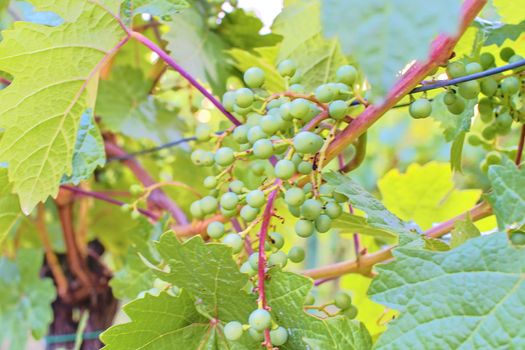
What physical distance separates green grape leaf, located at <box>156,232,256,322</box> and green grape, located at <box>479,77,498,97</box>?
29cm

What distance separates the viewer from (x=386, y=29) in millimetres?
A: 324

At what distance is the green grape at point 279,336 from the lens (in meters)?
0.52

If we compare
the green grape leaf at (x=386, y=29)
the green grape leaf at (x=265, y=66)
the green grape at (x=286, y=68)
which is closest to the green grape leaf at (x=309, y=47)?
the green grape leaf at (x=265, y=66)

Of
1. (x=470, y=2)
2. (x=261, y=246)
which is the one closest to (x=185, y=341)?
(x=261, y=246)

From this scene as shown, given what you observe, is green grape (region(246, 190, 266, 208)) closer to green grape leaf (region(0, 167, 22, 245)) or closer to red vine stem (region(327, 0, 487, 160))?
red vine stem (region(327, 0, 487, 160))

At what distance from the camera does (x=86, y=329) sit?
4.10 feet

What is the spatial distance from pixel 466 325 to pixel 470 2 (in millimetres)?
241

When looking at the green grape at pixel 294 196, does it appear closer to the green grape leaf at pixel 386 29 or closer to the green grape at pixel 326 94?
the green grape at pixel 326 94

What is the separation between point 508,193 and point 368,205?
0.38 ft

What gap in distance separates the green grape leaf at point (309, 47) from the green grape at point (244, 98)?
0.24 m

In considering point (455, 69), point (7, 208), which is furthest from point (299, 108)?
point (7, 208)

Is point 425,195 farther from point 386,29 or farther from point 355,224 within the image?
point 386,29

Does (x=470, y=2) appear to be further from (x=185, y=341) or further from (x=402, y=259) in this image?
(x=185, y=341)

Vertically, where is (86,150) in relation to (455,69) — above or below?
below
